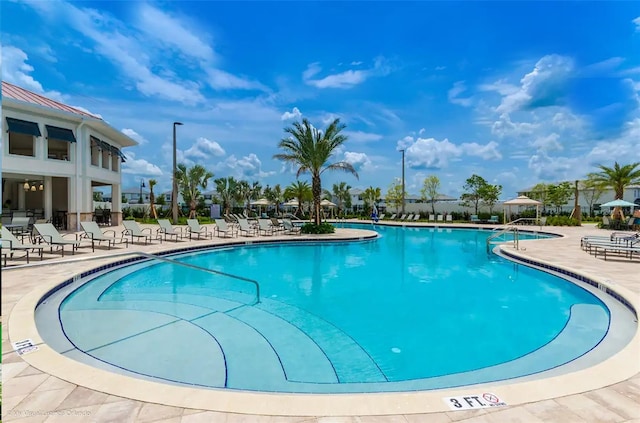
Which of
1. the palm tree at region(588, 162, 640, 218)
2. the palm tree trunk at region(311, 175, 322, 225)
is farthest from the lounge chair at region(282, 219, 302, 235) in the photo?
the palm tree at region(588, 162, 640, 218)

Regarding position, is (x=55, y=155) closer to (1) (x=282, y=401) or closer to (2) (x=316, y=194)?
(2) (x=316, y=194)

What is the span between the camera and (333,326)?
5.77 meters

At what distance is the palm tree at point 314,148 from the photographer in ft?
A: 60.9

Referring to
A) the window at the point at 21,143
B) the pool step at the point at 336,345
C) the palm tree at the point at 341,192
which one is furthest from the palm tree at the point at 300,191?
the pool step at the point at 336,345

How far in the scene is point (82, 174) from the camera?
18.0 metres

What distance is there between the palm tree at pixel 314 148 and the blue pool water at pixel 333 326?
9655 millimetres

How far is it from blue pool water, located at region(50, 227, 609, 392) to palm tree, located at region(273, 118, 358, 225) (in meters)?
9.65

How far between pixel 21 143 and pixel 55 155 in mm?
1673

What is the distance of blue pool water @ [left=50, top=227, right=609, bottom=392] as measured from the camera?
4160mm

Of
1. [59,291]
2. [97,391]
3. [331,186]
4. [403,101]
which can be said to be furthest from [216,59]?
[331,186]

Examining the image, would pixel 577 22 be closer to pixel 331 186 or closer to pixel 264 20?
pixel 264 20

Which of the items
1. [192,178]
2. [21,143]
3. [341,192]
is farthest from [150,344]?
[341,192]

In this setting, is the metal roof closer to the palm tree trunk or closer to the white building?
the white building

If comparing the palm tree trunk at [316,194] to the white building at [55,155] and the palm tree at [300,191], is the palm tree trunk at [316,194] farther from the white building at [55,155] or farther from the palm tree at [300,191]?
the palm tree at [300,191]
